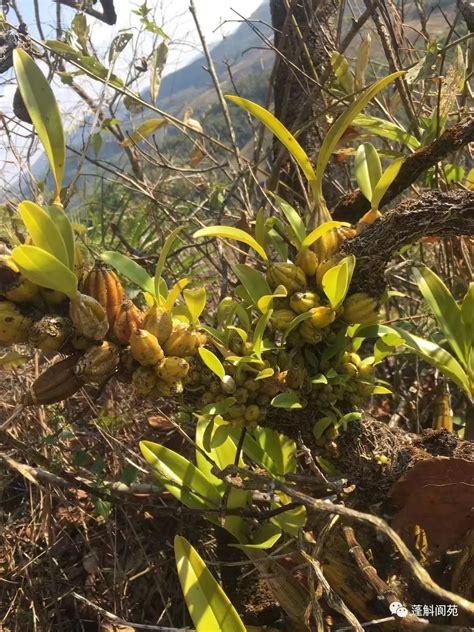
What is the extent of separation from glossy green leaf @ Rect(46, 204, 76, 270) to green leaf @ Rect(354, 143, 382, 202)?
16.0 inches

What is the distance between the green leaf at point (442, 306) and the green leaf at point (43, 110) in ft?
1.87

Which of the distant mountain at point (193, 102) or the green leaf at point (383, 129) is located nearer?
the green leaf at point (383, 129)

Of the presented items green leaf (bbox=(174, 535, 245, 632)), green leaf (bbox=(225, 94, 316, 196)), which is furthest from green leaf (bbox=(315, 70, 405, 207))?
green leaf (bbox=(174, 535, 245, 632))

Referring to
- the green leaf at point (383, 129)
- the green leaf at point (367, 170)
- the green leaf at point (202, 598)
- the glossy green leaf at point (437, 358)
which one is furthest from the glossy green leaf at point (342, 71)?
the green leaf at point (202, 598)

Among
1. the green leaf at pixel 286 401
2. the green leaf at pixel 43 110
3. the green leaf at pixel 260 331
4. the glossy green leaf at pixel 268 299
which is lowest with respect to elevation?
the green leaf at pixel 286 401

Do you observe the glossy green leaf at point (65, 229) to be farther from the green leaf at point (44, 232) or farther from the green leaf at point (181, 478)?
the green leaf at point (181, 478)

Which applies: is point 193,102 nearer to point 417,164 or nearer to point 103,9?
point 103,9

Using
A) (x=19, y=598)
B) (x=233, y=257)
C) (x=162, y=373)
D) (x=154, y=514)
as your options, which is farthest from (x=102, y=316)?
(x=233, y=257)

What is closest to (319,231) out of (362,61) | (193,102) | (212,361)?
(212,361)

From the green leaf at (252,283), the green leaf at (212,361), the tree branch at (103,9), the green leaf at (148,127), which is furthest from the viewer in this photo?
the tree branch at (103,9)

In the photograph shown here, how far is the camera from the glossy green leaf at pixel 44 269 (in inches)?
19.0

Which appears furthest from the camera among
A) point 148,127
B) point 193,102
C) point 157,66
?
point 193,102

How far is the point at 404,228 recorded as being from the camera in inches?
23.6

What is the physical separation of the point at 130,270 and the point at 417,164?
1.45 ft
